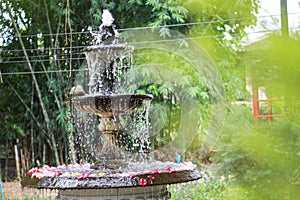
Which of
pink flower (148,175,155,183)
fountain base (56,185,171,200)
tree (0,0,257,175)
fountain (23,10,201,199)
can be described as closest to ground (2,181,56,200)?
tree (0,0,257,175)

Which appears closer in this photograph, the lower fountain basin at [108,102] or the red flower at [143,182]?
the red flower at [143,182]

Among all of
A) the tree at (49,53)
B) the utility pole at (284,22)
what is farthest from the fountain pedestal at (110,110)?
the tree at (49,53)

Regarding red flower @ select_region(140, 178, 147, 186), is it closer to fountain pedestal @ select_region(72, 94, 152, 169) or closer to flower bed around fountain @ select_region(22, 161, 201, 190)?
flower bed around fountain @ select_region(22, 161, 201, 190)

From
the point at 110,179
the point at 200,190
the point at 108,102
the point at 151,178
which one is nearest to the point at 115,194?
the point at 110,179

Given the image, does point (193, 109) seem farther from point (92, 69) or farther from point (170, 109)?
point (92, 69)

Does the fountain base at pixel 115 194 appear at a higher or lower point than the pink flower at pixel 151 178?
lower

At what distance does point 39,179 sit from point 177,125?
4.13 meters

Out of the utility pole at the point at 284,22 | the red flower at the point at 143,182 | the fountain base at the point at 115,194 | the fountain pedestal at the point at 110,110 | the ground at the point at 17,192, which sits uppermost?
the utility pole at the point at 284,22

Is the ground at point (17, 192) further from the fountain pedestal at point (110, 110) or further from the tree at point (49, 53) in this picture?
the fountain pedestal at point (110, 110)

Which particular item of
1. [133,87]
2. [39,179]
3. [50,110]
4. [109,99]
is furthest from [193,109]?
[39,179]

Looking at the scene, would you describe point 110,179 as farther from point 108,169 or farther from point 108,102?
point 108,102

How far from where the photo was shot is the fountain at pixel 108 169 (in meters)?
2.54

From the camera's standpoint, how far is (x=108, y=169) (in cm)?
304

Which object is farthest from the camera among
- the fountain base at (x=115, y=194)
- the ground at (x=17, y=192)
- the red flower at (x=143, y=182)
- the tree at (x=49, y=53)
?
the tree at (x=49, y=53)
